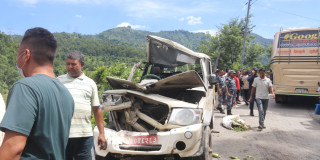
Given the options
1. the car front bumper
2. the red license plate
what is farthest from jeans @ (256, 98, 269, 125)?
the red license plate

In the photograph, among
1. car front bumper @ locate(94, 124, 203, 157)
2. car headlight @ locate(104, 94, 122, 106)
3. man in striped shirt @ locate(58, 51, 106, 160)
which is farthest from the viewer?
car headlight @ locate(104, 94, 122, 106)

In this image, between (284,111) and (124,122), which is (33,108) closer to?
(124,122)

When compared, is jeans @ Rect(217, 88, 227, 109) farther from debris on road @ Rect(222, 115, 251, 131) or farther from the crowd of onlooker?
debris on road @ Rect(222, 115, 251, 131)

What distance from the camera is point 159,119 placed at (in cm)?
398

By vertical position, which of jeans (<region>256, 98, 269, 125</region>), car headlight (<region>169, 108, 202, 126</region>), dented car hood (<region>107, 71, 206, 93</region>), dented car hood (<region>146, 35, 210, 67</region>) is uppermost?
dented car hood (<region>146, 35, 210, 67</region>)

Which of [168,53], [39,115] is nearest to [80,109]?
[39,115]

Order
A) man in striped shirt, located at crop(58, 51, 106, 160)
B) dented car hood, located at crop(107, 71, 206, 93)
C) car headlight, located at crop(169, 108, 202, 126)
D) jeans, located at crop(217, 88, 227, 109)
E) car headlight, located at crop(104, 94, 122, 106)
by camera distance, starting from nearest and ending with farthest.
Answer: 1. man in striped shirt, located at crop(58, 51, 106, 160)
2. car headlight, located at crop(169, 108, 202, 126)
3. dented car hood, located at crop(107, 71, 206, 93)
4. car headlight, located at crop(104, 94, 122, 106)
5. jeans, located at crop(217, 88, 227, 109)

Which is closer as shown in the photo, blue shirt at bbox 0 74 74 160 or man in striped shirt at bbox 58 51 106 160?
blue shirt at bbox 0 74 74 160

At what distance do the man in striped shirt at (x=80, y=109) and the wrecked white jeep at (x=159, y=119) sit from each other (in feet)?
1.95

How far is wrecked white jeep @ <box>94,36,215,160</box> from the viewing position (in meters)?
3.18

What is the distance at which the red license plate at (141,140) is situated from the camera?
328 centimetres

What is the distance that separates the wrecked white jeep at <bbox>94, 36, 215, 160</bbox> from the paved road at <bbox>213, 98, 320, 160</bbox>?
5.20 ft

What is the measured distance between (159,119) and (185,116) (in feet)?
2.25

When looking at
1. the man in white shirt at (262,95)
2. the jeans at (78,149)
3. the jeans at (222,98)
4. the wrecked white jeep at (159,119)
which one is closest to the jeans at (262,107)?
the man in white shirt at (262,95)
